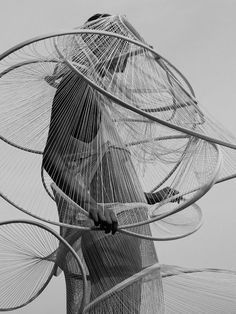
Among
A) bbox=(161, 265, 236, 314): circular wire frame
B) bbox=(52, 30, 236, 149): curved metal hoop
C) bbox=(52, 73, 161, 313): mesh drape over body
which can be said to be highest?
bbox=(52, 30, 236, 149): curved metal hoop

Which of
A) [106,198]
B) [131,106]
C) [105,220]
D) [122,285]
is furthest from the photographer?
[106,198]

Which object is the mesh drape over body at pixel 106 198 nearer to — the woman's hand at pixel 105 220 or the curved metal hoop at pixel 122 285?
the curved metal hoop at pixel 122 285

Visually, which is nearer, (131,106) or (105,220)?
(131,106)

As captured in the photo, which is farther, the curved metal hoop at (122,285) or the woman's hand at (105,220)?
the curved metal hoop at (122,285)

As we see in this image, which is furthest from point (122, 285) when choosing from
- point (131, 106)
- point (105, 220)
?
point (131, 106)

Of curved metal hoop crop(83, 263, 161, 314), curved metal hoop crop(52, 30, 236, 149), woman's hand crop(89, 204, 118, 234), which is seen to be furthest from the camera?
curved metal hoop crop(83, 263, 161, 314)

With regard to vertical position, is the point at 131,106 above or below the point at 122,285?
above

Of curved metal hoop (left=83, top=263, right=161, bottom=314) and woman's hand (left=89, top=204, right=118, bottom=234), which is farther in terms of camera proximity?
curved metal hoop (left=83, top=263, right=161, bottom=314)

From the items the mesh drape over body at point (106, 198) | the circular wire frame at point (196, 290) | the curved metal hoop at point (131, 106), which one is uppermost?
the curved metal hoop at point (131, 106)

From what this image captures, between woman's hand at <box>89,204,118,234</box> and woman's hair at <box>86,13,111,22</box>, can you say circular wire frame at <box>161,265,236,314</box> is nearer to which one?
woman's hand at <box>89,204,118,234</box>

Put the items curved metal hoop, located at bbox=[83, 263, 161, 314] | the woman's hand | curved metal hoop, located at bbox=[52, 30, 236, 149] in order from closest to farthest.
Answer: curved metal hoop, located at bbox=[52, 30, 236, 149] < the woman's hand < curved metal hoop, located at bbox=[83, 263, 161, 314]

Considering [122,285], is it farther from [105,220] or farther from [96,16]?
[96,16]

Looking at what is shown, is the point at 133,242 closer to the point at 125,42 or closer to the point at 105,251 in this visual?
the point at 105,251

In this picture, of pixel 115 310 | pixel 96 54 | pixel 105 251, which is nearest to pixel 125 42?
pixel 96 54
